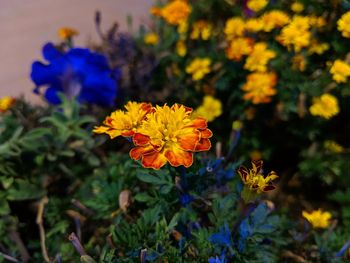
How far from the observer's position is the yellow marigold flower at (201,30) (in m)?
1.61

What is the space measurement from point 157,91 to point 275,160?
55 cm

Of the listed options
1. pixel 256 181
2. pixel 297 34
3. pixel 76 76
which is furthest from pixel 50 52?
pixel 256 181

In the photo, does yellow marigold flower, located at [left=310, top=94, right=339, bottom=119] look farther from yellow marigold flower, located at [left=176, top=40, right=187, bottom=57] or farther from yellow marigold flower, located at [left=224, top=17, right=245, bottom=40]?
yellow marigold flower, located at [left=176, top=40, right=187, bottom=57]

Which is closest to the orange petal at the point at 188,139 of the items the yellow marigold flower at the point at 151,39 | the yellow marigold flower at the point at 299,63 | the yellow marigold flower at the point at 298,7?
the yellow marigold flower at the point at 299,63

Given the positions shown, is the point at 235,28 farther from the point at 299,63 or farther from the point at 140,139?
the point at 140,139

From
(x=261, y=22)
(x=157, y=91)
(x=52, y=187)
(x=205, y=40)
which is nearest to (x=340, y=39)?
(x=261, y=22)

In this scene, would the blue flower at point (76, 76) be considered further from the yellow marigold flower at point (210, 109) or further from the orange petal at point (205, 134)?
the orange petal at point (205, 134)

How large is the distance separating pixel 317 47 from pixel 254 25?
207 mm

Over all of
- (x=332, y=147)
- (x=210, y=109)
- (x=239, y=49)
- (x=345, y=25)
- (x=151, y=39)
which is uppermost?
(x=345, y=25)

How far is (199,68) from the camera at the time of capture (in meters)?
1.53

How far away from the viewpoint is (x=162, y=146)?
2.36ft

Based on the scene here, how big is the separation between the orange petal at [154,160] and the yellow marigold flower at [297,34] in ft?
2.51

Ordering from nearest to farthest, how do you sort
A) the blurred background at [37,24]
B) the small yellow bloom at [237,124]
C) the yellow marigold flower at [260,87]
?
the yellow marigold flower at [260,87] < the small yellow bloom at [237,124] < the blurred background at [37,24]

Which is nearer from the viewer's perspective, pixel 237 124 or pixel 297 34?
pixel 297 34
